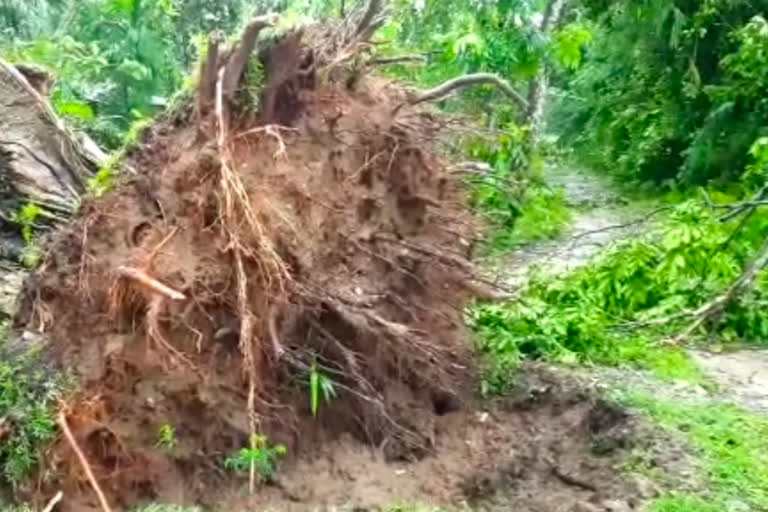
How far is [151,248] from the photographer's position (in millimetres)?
5727

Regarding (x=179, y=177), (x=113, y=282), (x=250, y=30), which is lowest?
(x=113, y=282)

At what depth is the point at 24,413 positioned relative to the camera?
5422 millimetres

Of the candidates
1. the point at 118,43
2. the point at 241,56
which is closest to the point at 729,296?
the point at 241,56

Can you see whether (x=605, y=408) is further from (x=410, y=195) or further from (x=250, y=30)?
(x=250, y=30)

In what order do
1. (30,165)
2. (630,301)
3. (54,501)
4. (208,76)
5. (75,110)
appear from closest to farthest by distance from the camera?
(54,501), (208,76), (30,165), (630,301), (75,110)

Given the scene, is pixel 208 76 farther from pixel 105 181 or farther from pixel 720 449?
pixel 720 449

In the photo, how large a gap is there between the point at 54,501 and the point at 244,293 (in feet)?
4.43

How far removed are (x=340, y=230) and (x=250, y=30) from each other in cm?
125

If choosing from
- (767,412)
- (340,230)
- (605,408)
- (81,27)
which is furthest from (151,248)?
(81,27)

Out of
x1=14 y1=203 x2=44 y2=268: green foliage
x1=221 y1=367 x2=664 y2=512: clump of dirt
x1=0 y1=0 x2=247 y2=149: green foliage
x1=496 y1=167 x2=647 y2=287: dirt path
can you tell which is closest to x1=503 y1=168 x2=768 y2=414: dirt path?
x1=496 y1=167 x2=647 y2=287: dirt path

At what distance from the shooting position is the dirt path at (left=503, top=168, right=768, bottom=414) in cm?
735

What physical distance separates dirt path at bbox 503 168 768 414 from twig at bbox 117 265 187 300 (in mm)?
3525

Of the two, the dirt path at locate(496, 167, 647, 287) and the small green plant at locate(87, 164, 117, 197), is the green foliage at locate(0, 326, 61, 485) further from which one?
the dirt path at locate(496, 167, 647, 287)

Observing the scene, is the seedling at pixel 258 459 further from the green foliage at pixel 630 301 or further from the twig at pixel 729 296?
the twig at pixel 729 296
